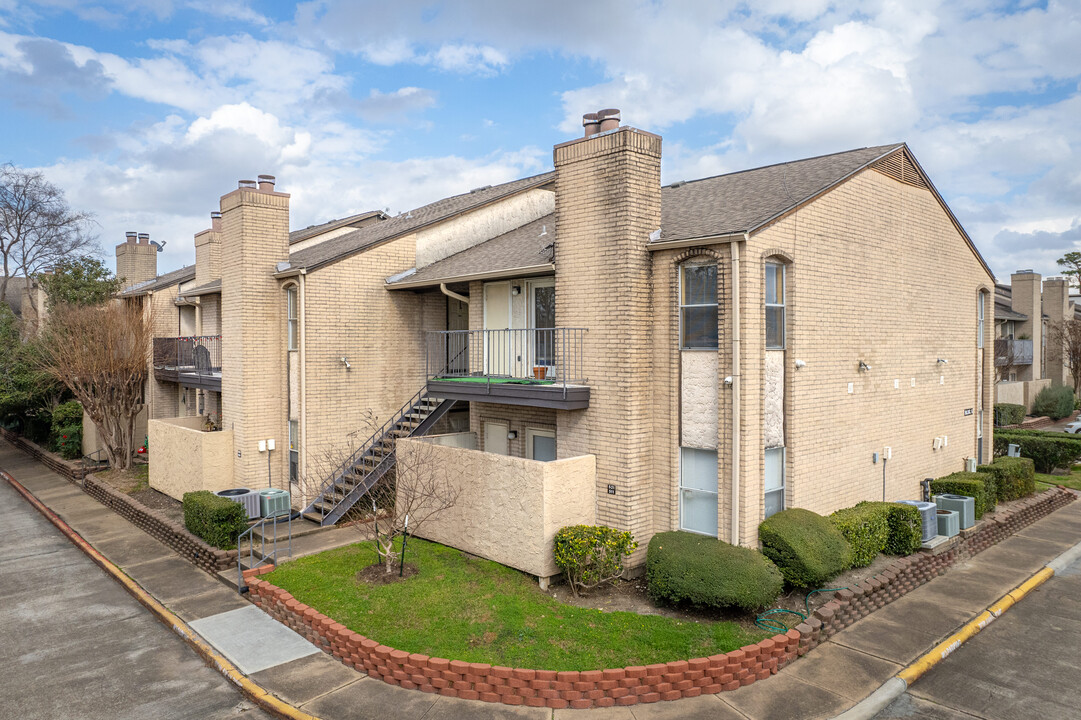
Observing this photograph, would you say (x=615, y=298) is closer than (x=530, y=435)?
Yes

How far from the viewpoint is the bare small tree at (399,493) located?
12.7 meters

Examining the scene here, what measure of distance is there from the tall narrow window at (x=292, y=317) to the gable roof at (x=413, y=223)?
642 mm

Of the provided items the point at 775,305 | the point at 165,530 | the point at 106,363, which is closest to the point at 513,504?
the point at 775,305

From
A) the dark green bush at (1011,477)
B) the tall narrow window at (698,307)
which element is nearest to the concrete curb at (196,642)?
the tall narrow window at (698,307)

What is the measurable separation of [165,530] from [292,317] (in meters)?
6.02

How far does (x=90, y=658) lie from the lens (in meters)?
10.2

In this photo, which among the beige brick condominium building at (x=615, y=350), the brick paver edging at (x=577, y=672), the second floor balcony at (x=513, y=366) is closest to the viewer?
the brick paver edging at (x=577, y=672)

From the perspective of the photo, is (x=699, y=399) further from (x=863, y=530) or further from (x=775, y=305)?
(x=863, y=530)

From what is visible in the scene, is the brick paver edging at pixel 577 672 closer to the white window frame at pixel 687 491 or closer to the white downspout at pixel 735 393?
the white downspout at pixel 735 393

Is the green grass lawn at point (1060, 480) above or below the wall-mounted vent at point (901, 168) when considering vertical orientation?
below

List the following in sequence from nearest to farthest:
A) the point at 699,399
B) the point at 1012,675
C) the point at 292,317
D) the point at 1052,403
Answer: the point at 1012,675 < the point at 699,399 < the point at 292,317 < the point at 1052,403

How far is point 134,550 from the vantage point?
1538 centimetres

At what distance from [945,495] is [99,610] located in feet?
58.7

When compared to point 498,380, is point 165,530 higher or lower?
lower
